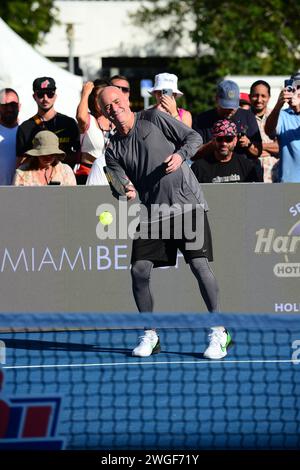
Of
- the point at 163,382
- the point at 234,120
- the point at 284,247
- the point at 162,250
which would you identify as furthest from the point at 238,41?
the point at 163,382

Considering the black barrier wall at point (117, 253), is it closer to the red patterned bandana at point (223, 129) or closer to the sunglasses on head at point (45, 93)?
the red patterned bandana at point (223, 129)

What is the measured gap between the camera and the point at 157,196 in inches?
331

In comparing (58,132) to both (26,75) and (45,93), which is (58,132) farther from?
(26,75)

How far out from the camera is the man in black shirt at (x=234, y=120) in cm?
1032

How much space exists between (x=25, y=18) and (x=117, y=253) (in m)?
24.4

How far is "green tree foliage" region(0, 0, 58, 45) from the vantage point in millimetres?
32188

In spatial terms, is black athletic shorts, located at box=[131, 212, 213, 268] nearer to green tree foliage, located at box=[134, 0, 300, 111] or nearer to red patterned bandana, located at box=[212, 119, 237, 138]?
red patterned bandana, located at box=[212, 119, 237, 138]

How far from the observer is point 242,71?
119 ft

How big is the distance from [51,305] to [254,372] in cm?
271

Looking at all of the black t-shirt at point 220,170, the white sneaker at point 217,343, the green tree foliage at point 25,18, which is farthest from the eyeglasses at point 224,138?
the green tree foliage at point 25,18

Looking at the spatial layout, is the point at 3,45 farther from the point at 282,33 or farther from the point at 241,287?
the point at 282,33

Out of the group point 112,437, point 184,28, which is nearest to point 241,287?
point 112,437

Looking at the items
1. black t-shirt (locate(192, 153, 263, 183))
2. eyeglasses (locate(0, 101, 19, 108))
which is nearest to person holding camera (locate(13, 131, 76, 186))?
eyeglasses (locate(0, 101, 19, 108))

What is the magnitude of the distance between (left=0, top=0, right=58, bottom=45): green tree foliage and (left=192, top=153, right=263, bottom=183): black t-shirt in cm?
2300
